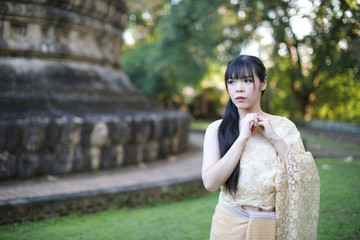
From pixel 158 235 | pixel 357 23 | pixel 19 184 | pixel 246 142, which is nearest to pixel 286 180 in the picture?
pixel 246 142

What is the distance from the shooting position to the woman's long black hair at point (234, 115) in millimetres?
1895

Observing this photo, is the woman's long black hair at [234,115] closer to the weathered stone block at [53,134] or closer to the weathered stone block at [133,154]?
the weathered stone block at [53,134]

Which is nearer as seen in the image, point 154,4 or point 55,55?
point 55,55

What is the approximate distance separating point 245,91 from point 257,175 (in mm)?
475

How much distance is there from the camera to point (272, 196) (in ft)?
6.19

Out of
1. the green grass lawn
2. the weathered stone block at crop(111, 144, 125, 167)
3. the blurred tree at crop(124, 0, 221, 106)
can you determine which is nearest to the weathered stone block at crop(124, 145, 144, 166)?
the weathered stone block at crop(111, 144, 125, 167)

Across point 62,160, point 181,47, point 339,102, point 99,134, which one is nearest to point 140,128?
point 99,134

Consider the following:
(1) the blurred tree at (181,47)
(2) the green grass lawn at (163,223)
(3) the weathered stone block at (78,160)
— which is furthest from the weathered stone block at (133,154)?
(1) the blurred tree at (181,47)

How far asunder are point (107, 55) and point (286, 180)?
6859mm

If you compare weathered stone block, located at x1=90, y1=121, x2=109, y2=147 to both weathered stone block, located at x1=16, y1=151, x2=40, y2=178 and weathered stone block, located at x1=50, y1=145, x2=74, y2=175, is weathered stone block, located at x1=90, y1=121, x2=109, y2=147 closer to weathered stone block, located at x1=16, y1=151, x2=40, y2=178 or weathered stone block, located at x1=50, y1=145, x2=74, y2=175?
weathered stone block, located at x1=50, y1=145, x2=74, y2=175

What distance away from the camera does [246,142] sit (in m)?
1.89

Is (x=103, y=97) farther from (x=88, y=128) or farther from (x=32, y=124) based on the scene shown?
(x=32, y=124)

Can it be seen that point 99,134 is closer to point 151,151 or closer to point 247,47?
point 151,151

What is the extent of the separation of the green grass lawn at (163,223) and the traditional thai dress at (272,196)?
5.35 ft
